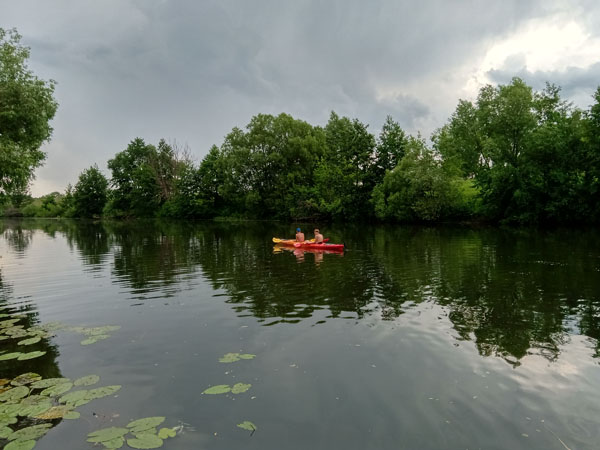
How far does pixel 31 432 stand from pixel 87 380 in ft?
4.93

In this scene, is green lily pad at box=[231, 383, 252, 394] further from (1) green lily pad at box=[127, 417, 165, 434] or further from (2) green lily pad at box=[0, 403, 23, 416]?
(2) green lily pad at box=[0, 403, 23, 416]

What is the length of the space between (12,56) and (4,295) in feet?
61.4

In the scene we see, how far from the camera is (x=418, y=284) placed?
13.6 meters

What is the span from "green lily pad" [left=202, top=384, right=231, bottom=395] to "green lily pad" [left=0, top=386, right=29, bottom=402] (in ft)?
8.72

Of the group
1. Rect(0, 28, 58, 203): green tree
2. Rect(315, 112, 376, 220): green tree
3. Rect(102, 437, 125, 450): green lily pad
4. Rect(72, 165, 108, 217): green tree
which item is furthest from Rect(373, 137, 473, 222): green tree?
Rect(72, 165, 108, 217): green tree

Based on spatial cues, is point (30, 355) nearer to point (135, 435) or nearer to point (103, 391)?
point (103, 391)

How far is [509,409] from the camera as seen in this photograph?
17.4ft

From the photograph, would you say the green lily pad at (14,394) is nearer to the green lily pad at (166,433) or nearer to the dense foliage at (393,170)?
the green lily pad at (166,433)

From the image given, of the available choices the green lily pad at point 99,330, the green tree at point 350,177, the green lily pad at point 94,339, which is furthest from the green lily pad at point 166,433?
the green tree at point 350,177

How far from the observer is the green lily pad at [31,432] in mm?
4711

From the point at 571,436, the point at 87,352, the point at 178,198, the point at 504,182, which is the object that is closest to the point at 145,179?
the point at 178,198

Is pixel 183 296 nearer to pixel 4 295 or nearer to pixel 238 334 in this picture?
pixel 238 334

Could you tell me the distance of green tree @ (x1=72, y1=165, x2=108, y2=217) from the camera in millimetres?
107250

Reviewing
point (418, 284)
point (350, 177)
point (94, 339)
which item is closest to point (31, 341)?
point (94, 339)
